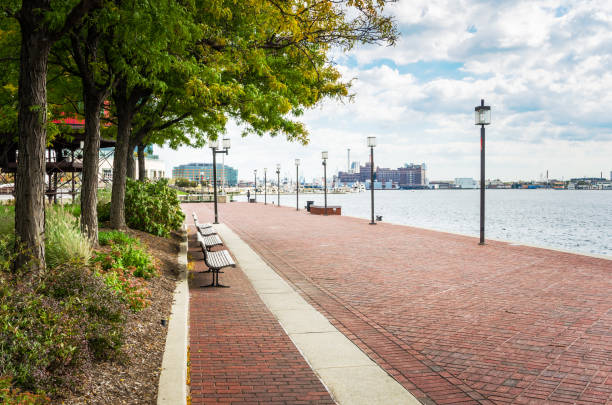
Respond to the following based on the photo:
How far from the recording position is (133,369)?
509cm

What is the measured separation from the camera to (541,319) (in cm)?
740

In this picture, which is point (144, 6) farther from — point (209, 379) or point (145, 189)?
point (145, 189)

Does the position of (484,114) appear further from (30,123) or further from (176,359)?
(176,359)

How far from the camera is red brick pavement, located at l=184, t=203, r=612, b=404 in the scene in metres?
5.14

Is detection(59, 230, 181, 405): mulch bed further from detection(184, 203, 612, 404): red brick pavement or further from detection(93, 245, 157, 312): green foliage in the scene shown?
detection(184, 203, 612, 404): red brick pavement

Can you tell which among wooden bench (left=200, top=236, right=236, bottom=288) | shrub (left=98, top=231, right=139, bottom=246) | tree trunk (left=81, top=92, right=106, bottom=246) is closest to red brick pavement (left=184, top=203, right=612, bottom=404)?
wooden bench (left=200, top=236, right=236, bottom=288)

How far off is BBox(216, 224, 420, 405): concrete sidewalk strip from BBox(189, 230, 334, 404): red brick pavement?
148 mm

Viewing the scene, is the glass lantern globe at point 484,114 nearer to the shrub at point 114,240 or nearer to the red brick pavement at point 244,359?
the red brick pavement at point 244,359

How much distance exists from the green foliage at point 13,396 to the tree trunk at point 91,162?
7012 mm

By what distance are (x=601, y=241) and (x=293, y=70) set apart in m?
25.9

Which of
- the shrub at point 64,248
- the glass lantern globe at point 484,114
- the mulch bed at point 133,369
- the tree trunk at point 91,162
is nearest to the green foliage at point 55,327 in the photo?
the mulch bed at point 133,369

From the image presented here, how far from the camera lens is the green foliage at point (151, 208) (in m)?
14.8

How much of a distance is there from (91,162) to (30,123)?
4.34 meters

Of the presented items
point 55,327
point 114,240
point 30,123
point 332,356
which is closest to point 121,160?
point 114,240
